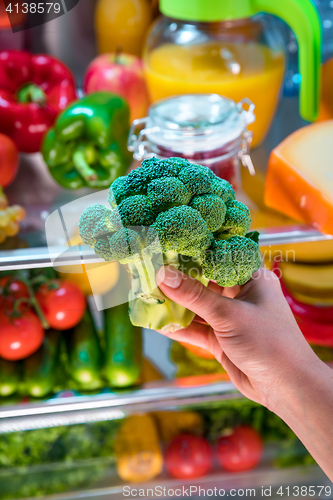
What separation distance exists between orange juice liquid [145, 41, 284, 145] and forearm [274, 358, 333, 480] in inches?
24.0

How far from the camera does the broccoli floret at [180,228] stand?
1.73ft

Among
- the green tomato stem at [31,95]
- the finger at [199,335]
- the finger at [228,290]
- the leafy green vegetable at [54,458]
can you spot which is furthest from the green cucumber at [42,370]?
the green tomato stem at [31,95]

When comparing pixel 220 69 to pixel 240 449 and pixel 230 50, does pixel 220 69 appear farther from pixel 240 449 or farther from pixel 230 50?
pixel 240 449

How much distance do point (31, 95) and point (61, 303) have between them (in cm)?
52

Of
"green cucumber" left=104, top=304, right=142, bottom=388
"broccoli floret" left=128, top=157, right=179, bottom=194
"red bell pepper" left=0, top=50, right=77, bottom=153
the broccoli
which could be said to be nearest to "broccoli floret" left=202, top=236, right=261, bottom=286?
the broccoli

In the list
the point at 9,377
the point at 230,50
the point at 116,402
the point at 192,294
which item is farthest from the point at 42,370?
the point at 230,50

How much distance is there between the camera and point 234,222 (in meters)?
0.59

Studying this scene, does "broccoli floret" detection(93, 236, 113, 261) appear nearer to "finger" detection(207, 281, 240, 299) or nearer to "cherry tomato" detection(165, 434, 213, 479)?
"finger" detection(207, 281, 240, 299)

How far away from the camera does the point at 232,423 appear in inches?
50.1

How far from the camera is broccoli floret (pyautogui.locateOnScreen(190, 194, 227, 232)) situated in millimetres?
559

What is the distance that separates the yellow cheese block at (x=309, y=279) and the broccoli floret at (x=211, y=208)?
0.57 metres

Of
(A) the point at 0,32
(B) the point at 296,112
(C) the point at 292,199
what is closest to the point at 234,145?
(C) the point at 292,199

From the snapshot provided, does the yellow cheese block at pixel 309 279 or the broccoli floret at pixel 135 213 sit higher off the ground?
the broccoli floret at pixel 135 213

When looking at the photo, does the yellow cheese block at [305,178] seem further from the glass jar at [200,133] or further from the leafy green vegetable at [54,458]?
the leafy green vegetable at [54,458]
